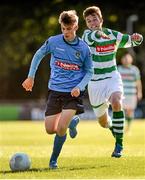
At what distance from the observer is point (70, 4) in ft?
152

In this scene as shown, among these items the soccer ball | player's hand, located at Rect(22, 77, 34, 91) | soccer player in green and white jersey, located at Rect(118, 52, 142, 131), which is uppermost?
player's hand, located at Rect(22, 77, 34, 91)

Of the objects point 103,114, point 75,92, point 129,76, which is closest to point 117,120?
point 103,114

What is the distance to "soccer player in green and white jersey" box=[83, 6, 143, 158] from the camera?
13.3m

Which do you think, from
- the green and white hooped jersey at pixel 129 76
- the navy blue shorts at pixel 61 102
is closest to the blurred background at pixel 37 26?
the green and white hooped jersey at pixel 129 76

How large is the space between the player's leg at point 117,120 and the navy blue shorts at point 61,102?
1.75 meters

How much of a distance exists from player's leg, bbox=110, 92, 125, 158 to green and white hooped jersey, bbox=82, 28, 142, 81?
1.63ft

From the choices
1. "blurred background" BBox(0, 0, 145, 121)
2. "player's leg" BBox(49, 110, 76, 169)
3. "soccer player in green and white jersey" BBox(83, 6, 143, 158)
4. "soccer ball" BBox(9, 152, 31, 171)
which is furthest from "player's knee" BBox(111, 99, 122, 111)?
"blurred background" BBox(0, 0, 145, 121)

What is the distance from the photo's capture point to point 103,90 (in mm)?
13672

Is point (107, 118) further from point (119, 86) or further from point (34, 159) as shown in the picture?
point (34, 159)

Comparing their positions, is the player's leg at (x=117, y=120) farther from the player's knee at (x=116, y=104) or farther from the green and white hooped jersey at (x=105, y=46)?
the green and white hooped jersey at (x=105, y=46)

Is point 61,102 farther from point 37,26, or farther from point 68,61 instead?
point 37,26

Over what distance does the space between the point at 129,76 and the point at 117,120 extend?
11534 mm

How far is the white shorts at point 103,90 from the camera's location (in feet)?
44.4

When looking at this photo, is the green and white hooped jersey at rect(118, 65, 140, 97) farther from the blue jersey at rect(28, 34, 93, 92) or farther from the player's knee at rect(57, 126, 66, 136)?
the player's knee at rect(57, 126, 66, 136)
